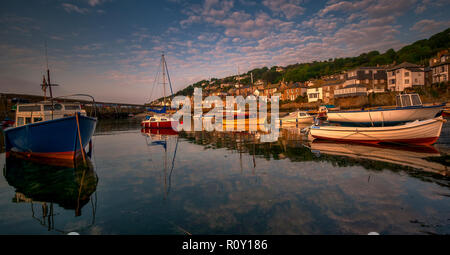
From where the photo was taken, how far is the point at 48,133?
42.8 feet

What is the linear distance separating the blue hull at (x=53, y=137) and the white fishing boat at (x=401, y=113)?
22.3 metres

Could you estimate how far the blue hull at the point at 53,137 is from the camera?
12.9m

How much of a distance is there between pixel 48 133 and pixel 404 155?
2132 centimetres

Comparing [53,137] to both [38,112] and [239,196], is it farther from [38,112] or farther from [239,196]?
[239,196]

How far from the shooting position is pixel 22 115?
1489 cm

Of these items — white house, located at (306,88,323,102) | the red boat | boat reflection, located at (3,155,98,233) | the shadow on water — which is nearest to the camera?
Result: boat reflection, located at (3,155,98,233)

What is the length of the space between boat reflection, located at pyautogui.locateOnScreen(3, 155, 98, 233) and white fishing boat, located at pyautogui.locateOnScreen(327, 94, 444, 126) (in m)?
20.8

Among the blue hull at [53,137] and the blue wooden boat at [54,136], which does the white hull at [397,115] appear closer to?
the blue wooden boat at [54,136]

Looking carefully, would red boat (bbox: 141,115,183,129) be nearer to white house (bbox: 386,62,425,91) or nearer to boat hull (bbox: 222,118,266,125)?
boat hull (bbox: 222,118,266,125)

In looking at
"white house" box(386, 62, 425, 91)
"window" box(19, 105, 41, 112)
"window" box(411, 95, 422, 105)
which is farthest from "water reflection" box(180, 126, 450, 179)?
"white house" box(386, 62, 425, 91)

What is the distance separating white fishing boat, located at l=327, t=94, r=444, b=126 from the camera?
19.4 metres

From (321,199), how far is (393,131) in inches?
483

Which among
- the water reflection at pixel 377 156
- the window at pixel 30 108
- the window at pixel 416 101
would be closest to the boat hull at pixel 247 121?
the water reflection at pixel 377 156
